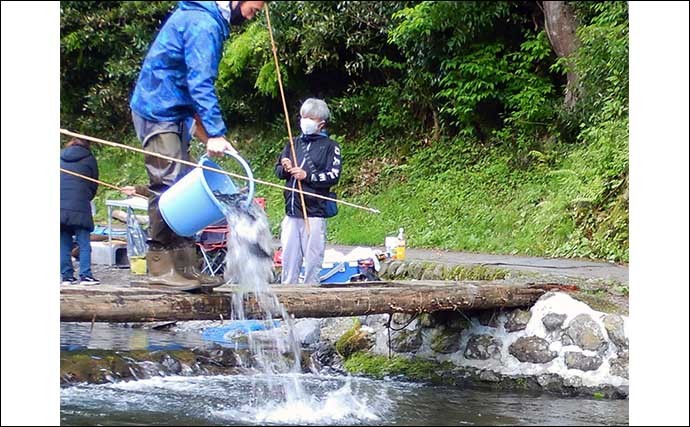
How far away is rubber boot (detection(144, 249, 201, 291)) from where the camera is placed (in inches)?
244

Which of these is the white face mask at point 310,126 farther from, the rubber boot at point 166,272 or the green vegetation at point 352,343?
the rubber boot at point 166,272

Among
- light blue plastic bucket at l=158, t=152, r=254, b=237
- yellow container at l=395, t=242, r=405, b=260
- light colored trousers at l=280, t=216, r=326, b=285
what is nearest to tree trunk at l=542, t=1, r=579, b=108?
yellow container at l=395, t=242, r=405, b=260

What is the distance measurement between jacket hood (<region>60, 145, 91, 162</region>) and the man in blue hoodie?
12.2 ft

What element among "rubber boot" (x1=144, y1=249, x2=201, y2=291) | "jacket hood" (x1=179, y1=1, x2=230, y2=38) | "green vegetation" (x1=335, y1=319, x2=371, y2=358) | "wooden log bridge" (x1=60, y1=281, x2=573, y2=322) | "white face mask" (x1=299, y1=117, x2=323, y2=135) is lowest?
"green vegetation" (x1=335, y1=319, x2=371, y2=358)

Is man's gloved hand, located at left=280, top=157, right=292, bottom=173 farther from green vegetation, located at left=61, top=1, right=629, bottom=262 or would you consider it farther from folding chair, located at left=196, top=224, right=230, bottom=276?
green vegetation, located at left=61, top=1, right=629, bottom=262

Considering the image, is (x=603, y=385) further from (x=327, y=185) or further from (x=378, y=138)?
(x=378, y=138)

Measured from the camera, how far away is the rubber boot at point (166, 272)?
20.3ft

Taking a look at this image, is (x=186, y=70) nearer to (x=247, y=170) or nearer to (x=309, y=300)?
(x=247, y=170)

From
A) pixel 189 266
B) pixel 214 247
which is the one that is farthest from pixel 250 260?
pixel 214 247

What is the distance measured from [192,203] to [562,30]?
974 cm

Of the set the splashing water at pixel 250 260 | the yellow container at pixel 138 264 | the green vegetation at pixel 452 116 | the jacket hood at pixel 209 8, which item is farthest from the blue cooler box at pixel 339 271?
the jacket hood at pixel 209 8

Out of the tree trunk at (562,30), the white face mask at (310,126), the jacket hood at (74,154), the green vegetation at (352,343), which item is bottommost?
the green vegetation at (352,343)

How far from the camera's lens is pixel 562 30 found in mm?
14445

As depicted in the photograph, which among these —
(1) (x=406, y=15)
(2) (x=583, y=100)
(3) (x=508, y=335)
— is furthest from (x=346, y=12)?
(3) (x=508, y=335)
